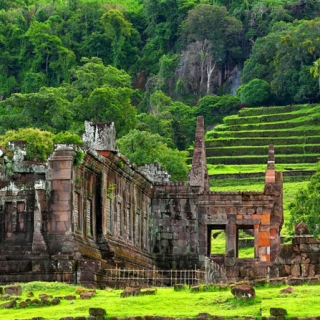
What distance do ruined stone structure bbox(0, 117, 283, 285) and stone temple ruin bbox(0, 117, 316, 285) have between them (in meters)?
0.04

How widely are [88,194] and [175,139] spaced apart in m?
107

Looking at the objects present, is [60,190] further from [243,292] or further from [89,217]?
[243,292]

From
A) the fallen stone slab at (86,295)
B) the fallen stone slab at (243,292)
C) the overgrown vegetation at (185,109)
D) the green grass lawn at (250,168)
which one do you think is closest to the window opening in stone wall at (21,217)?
the fallen stone slab at (86,295)

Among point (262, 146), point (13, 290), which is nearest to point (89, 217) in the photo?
point (13, 290)

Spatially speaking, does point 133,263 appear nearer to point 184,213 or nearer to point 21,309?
point 184,213

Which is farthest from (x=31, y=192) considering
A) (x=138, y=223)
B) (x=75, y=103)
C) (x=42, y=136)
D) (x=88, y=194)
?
(x=75, y=103)

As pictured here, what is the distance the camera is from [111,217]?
58031mm

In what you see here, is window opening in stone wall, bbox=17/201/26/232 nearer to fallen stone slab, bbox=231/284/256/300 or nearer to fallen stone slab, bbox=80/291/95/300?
fallen stone slab, bbox=80/291/95/300

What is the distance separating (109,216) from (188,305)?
23937 mm

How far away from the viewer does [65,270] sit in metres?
47.7

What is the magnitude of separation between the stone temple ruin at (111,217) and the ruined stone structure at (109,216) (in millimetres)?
37

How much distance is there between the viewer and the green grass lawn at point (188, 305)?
32.2m

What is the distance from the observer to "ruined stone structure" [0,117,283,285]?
1953 inches

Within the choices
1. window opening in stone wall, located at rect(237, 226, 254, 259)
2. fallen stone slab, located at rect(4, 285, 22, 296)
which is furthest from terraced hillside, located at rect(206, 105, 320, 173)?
fallen stone slab, located at rect(4, 285, 22, 296)
